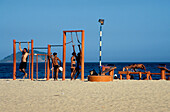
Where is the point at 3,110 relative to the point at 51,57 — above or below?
below

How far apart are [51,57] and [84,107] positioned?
1113cm

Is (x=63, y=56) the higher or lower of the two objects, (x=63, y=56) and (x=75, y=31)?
the lower

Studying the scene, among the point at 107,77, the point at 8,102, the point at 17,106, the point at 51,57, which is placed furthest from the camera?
the point at 51,57

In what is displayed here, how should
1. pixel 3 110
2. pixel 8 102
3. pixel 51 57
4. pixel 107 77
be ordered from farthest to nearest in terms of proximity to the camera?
pixel 51 57 → pixel 107 77 → pixel 8 102 → pixel 3 110

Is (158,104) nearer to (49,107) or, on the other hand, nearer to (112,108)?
(112,108)

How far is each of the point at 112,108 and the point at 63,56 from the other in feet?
37.2

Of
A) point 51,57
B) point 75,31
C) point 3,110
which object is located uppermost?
point 75,31

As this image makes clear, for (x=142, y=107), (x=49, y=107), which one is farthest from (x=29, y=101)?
(x=142, y=107)

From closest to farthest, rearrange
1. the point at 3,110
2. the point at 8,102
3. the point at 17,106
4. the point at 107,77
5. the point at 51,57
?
1. the point at 3,110
2. the point at 17,106
3. the point at 8,102
4. the point at 107,77
5. the point at 51,57

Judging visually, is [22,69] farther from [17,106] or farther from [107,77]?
[17,106]

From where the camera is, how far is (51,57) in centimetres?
1942

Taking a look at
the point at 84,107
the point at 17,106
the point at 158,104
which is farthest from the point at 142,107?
the point at 17,106

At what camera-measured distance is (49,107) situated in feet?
28.0

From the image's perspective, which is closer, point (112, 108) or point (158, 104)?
point (112, 108)
